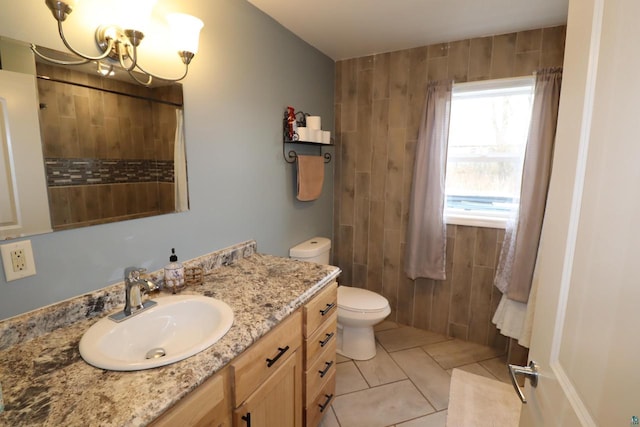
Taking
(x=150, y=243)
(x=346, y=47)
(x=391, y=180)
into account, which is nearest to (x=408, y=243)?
(x=391, y=180)

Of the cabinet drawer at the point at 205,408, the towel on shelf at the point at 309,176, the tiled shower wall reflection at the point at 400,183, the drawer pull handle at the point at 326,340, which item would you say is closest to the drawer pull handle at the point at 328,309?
the drawer pull handle at the point at 326,340

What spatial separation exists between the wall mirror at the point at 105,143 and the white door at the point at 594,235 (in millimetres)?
1440

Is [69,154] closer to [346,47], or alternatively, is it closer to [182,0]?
[182,0]

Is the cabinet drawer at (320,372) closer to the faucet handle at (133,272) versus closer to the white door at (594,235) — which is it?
the faucet handle at (133,272)

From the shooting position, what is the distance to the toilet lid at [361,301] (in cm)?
226

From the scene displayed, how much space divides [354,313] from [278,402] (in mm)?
1046

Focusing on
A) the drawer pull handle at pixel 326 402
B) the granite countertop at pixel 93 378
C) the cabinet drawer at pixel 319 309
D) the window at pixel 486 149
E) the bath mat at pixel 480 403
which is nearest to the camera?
the granite countertop at pixel 93 378

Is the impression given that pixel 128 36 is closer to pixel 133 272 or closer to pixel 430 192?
pixel 133 272

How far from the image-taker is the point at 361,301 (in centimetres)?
233

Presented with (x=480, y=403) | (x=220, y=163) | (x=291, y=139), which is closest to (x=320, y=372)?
(x=480, y=403)

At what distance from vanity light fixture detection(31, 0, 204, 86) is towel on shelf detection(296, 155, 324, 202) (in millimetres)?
1099

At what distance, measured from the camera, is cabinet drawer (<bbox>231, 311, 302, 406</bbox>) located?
1051mm

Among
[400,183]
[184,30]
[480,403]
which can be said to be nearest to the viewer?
[184,30]

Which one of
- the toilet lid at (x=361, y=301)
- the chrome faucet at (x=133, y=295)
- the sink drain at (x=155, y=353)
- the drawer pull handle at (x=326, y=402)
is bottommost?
the drawer pull handle at (x=326, y=402)
